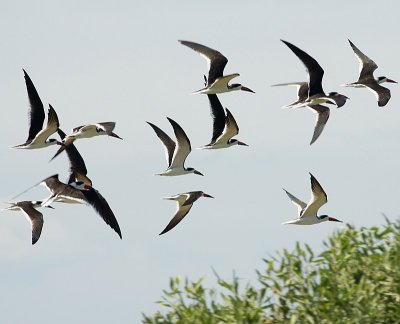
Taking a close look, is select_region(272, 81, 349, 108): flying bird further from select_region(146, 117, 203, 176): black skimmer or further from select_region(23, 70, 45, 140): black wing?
select_region(23, 70, 45, 140): black wing

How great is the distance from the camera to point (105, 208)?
26.1m

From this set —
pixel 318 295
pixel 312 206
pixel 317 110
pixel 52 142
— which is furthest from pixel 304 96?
pixel 318 295

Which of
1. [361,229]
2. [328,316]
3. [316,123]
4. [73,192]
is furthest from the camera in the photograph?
[316,123]

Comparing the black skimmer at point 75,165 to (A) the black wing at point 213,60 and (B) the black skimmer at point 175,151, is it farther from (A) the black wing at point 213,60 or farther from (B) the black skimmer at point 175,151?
(A) the black wing at point 213,60

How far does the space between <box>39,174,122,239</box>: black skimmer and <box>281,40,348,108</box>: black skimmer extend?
7.32 meters

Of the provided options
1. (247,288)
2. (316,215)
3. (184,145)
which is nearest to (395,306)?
(247,288)

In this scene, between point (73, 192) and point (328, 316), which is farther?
point (73, 192)

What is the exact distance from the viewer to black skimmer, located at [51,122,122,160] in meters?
28.2

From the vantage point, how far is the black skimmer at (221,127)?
97.9ft

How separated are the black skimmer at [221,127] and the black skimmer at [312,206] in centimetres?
419

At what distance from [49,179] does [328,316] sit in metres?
15.1

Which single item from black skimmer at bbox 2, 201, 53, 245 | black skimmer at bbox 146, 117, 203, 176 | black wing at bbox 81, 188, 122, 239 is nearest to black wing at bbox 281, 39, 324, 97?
black skimmer at bbox 146, 117, 203, 176

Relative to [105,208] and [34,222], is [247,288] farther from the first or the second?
[34,222]

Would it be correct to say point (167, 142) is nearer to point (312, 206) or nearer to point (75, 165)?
point (75, 165)
